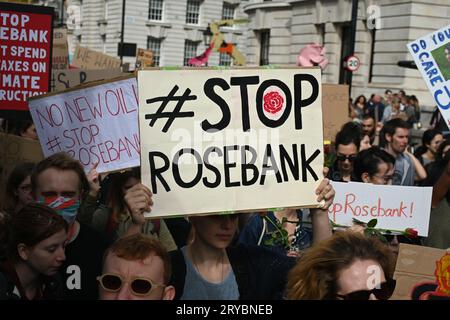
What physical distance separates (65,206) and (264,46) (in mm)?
39594

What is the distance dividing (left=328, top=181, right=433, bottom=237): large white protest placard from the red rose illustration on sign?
4.27ft

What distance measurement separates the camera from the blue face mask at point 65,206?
13.2ft

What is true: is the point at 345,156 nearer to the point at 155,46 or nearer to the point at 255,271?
the point at 255,271

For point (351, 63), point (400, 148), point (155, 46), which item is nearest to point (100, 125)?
point (400, 148)

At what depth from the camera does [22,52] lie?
7270 mm

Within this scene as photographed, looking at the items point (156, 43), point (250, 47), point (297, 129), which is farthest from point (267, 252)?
point (156, 43)

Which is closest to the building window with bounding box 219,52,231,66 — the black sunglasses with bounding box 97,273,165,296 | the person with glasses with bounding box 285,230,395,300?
the person with glasses with bounding box 285,230,395,300

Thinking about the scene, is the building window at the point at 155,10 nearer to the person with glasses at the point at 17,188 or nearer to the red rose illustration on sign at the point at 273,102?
the person with glasses at the point at 17,188

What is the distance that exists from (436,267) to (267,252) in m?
0.76

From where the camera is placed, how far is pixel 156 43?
188ft

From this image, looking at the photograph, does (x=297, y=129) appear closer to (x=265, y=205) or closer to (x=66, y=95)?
(x=265, y=205)

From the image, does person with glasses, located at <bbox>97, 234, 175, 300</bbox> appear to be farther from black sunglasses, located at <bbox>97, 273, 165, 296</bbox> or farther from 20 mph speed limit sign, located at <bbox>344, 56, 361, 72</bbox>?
20 mph speed limit sign, located at <bbox>344, 56, 361, 72</bbox>

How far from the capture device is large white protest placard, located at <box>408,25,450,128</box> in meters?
5.88

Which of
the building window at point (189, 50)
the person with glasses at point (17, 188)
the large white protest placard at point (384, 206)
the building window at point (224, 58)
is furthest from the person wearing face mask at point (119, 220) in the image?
the building window at point (189, 50)
